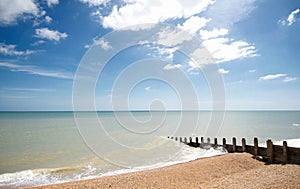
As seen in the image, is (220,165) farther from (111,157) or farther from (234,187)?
(111,157)

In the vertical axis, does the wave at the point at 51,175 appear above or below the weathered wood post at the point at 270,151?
below

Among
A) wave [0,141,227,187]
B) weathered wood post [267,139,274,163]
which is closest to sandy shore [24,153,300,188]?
weathered wood post [267,139,274,163]

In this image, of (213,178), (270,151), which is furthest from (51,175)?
(270,151)

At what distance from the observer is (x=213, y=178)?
813cm

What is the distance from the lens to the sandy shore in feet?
22.9

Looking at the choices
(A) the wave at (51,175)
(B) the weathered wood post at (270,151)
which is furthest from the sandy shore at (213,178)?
(A) the wave at (51,175)

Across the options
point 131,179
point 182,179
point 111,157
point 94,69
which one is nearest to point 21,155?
point 111,157

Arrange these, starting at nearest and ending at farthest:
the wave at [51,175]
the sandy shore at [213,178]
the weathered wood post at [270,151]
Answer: the sandy shore at [213,178] < the weathered wood post at [270,151] < the wave at [51,175]

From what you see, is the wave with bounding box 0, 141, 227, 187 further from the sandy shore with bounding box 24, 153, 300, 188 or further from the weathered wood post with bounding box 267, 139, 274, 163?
the weathered wood post with bounding box 267, 139, 274, 163

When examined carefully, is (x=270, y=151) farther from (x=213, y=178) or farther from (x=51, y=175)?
(x=51, y=175)

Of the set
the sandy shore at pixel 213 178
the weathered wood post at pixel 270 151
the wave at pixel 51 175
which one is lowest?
the wave at pixel 51 175

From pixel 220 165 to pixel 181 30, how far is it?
9.88 metres

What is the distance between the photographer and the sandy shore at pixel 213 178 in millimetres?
6965

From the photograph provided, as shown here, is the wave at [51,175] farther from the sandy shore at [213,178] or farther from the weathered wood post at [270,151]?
the weathered wood post at [270,151]
